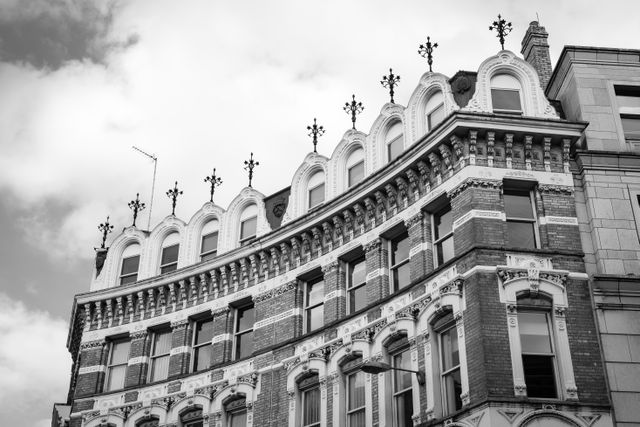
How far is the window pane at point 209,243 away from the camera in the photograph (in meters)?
35.8

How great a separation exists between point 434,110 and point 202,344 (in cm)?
1175

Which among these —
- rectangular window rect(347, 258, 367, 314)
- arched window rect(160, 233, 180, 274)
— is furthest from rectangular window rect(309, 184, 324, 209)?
arched window rect(160, 233, 180, 274)

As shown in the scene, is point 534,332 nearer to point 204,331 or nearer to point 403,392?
point 403,392

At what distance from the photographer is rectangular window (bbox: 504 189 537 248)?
86.4ft

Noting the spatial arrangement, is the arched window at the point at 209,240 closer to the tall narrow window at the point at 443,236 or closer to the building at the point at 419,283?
the building at the point at 419,283

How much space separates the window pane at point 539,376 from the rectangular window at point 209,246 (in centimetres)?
1479

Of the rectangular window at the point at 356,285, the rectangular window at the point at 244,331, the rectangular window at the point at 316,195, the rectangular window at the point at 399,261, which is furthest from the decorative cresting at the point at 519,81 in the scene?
the rectangular window at the point at 244,331

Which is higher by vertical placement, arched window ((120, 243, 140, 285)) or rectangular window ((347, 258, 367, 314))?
arched window ((120, 243, 140, 285))

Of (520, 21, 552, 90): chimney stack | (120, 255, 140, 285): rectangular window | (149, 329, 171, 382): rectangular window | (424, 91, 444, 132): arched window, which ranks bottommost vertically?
(149, 329, 171, 382): rectangular window

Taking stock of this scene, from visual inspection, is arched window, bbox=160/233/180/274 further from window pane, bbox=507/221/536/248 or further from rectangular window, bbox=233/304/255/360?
window pane, bbox=507/221/536/248

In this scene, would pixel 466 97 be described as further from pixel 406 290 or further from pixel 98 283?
pixel 98 283

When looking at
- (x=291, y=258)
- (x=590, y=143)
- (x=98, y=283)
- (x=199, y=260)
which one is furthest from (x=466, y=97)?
(x=98, y=283)

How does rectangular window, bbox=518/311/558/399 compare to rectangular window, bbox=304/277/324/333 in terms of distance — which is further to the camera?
rectangular window, bbox=304/277/324/333

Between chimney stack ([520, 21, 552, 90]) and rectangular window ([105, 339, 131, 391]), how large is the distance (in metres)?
18.1
